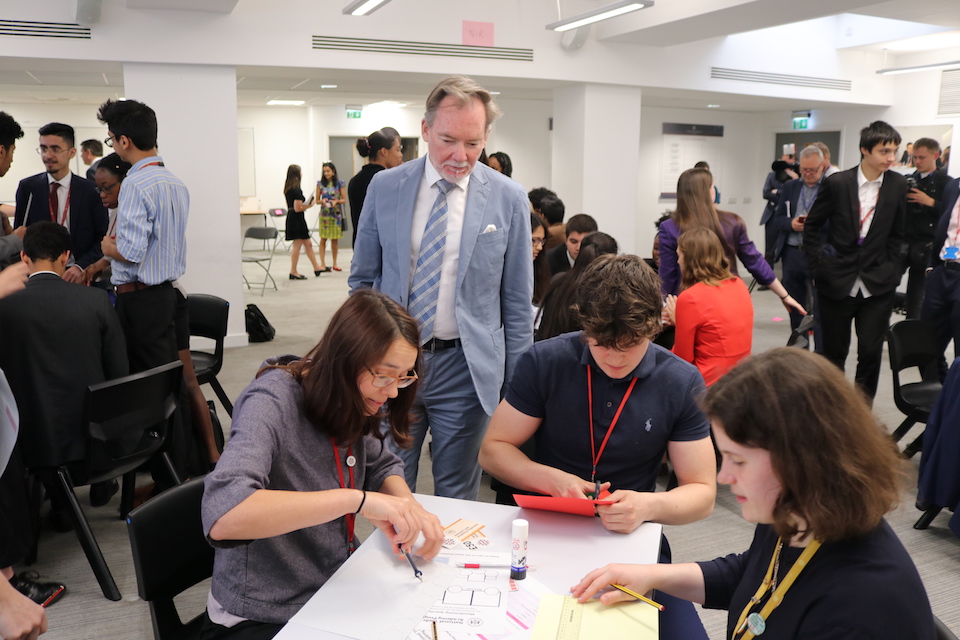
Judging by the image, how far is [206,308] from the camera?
14.4 feet

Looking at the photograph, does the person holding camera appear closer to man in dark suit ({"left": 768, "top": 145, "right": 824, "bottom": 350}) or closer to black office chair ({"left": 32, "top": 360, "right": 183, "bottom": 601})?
man in dark suit ({"left": 768, "top": 145, "right": 824, "bottom": 350})

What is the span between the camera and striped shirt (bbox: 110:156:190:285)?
3.66 m

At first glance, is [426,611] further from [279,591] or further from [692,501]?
[692,501]

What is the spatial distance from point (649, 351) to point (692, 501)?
1.32ft

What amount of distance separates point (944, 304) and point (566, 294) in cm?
268

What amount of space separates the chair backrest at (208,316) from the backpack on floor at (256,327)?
2.48 meters

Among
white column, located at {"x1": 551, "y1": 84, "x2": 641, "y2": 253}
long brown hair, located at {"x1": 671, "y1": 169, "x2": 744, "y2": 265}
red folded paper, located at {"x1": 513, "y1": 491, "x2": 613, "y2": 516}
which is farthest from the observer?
white column, located at {"x1": 551, "y1": 84, "x2": 641, "y2": 253}

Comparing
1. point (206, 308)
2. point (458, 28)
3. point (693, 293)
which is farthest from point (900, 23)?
point (206, 308)

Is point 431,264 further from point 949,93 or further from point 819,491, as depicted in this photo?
point 949,93

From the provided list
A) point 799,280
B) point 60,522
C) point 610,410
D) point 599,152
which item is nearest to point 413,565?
point 610,410

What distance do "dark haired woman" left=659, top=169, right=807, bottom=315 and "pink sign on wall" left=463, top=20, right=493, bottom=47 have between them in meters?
3.90

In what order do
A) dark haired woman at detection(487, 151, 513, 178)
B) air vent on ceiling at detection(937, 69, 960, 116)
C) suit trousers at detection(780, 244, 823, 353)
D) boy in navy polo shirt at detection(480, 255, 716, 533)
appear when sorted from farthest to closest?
air vent on ceiling at detection(937, 69, 960, 116) < suit trousers at detection(780, 244, 823, 353) < dark haired woman at detection(487, 151, 513, 178) < boy in navy polo shirt at detection(480, 255, 716, 533)

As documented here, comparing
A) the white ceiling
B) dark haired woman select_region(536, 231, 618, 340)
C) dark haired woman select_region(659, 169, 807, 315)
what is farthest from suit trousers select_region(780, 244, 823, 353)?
dark haired woman select_region(536, 231, 618, 340)

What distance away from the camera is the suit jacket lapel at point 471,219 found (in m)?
2.34
